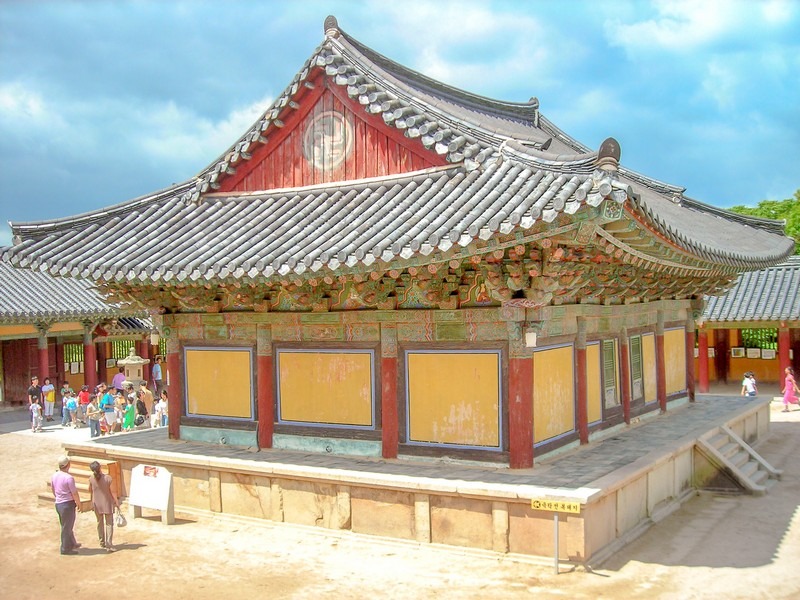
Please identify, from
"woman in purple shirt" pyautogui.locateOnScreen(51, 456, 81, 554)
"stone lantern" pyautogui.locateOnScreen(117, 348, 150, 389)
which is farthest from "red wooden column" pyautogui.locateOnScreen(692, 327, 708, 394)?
"woman in purple shirt" pyautogui.locateOnScreen(51, 456, 81, 554)

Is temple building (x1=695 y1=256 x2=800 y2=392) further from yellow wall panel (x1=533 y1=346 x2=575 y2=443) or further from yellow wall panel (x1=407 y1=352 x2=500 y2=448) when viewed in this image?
yellow wall panel (x1=407 y1=352 x2=500 y2=448)

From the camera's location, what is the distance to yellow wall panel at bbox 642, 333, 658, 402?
16844mm

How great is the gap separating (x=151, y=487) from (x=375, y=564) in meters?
4.76

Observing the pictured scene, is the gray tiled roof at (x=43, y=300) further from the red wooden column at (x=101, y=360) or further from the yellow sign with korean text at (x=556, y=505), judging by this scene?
the yellow sign with korean text at (x=556, y=505)

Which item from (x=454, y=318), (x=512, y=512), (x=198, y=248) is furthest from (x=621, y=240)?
(x=198, y=248)

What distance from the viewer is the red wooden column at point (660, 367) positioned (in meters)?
17.4

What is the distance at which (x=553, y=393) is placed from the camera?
12664 millimetres

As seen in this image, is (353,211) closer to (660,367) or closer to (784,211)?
(660,367)

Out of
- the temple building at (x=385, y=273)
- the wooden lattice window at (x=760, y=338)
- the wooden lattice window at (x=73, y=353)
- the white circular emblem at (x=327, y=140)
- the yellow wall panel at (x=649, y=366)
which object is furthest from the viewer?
the wooden lattice window at (x=73, y=353)

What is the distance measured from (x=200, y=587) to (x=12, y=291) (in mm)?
22820

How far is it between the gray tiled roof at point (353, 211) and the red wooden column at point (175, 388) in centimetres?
237

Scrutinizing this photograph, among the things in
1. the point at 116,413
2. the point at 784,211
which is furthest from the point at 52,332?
the point at 784,211

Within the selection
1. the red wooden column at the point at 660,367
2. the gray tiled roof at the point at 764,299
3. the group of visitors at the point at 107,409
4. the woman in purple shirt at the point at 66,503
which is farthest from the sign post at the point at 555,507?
the gray tiled roof at the point at 764,299

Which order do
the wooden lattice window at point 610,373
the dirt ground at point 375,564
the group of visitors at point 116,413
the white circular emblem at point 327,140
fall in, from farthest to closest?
the group of visitors at point 116,413
the wooden lattice window at point 610,373
the white circular emblem at point 327,140
the dirt ground at point 375,564
